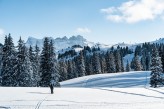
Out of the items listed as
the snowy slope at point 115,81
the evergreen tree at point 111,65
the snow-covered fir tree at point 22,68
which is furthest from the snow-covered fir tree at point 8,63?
the evergreen tree at point 111,65

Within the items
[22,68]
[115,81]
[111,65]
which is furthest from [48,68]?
[111,65]

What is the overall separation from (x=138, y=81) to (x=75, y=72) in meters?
47.6

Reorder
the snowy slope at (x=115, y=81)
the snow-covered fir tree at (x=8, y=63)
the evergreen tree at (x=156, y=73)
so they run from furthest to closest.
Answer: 1. the snowy slope at (x=115, y=81)
2. the evergreen tree at (x=156, y=73)
3. the snow-covered fir tree at (x=8, y=63)

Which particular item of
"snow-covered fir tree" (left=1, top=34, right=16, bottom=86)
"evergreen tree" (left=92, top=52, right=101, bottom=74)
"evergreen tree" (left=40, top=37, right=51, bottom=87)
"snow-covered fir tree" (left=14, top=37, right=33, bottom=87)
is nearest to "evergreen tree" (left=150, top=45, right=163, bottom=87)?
"evergreen tree" (left=40, top=37, right=51, bottom=87)

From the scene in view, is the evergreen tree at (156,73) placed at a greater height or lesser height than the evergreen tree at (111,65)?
lesser

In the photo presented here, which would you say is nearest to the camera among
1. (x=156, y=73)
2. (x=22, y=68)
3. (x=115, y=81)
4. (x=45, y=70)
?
(x=22, y=68)

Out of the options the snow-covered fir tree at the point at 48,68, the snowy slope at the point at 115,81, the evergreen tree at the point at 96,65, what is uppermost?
the evergreen tree at the point at 96,65

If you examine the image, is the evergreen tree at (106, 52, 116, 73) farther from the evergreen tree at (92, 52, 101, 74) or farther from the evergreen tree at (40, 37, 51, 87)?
the evergreen tree at (40, 37, 51, 87)

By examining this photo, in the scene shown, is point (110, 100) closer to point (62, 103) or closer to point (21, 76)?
point (62, 103)

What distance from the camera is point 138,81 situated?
88.8 meters

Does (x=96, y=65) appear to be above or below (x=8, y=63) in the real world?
above

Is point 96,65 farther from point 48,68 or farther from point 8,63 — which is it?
point 8,63

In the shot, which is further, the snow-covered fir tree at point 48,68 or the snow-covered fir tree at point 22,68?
the snow-covered fir tree at point 48,68

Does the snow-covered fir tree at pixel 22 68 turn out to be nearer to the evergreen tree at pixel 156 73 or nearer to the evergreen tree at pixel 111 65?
the evergreen tree at pixel 156 73
